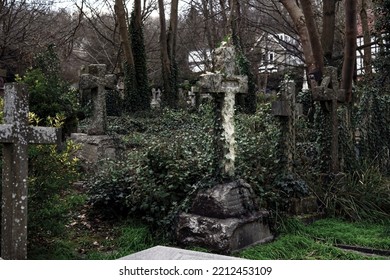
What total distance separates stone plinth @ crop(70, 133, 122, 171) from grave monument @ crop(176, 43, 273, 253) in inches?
121

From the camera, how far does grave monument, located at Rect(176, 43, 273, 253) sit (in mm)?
4543

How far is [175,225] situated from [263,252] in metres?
0.98

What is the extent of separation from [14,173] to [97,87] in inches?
185

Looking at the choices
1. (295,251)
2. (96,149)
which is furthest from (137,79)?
(295,251)

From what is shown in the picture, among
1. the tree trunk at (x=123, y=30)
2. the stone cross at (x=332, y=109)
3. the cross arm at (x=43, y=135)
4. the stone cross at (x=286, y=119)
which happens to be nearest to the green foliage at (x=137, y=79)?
the tree trunk at (x=123, y=30)

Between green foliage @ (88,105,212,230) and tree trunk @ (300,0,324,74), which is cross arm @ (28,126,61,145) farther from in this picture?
tree trunk @ (300,0,324,74)

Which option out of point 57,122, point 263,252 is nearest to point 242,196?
point 263,252

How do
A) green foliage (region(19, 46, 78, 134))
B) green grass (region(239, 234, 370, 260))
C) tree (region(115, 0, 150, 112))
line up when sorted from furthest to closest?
1. tree (region(115, 0, 150, 112))
2. green foliage (region(19, 46, 78, 134))
3. green grass (region(239, 234, 370, 260))

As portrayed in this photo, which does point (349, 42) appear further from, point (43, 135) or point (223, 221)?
point (43, 135)

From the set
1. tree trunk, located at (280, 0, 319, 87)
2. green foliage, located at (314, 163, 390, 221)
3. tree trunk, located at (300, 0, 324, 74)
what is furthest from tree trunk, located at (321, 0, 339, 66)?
green foliage, located at (314, 163, 390, 221)

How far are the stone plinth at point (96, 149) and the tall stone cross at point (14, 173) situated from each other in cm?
413

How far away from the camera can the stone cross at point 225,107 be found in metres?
4.88

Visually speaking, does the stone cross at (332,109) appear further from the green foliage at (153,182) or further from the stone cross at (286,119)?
the green foliage at (153,182)
